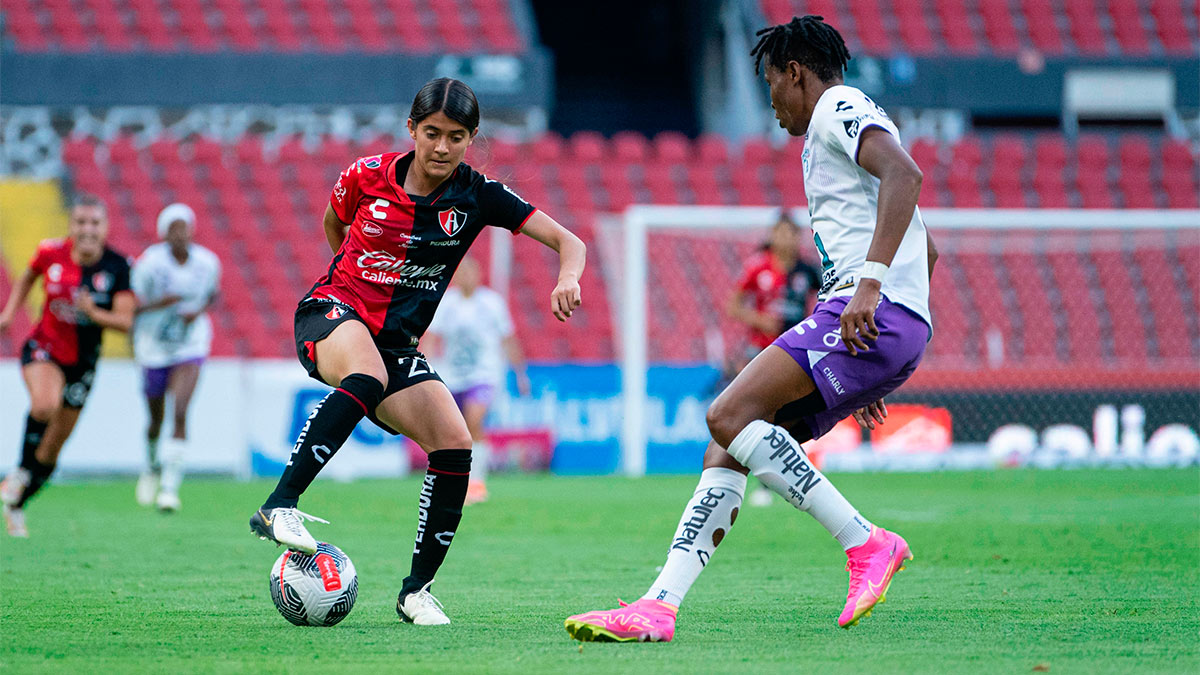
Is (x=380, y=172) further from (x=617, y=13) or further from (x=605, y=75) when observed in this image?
(x=617, y=13)

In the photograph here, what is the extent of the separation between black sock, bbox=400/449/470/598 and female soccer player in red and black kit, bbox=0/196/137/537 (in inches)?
181

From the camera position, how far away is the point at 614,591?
5809 mm

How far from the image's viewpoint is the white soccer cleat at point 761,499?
11.2 m

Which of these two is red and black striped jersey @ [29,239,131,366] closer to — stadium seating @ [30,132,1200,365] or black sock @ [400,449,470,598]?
black sock @ [400,449,470,598]

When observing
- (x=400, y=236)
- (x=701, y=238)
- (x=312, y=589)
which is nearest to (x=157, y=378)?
(x=400, y=236)

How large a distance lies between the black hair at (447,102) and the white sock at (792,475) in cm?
146

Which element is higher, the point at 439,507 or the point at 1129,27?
the point at 1129,27

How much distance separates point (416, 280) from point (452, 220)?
0.85 ft

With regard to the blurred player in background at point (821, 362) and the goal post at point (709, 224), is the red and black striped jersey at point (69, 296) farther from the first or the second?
the goal post at point (709, 224)

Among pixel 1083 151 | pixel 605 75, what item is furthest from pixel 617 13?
pixel 1083 151

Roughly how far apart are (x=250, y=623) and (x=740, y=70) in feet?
63.5

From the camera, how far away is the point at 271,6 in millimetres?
21953

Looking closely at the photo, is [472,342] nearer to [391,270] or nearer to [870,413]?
[391,270]

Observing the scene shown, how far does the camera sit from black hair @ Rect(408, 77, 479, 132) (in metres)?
4.78
